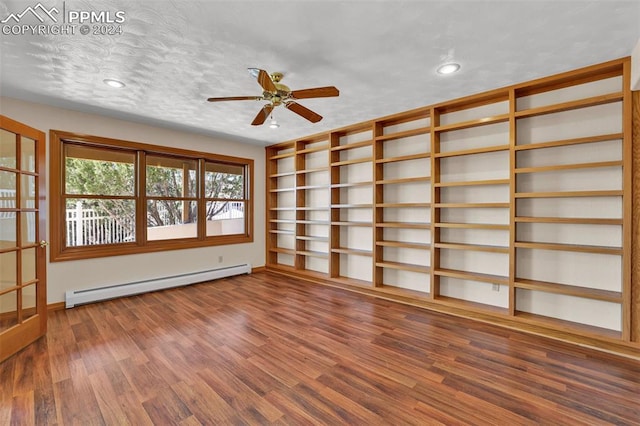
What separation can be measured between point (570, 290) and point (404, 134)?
2.51 meters

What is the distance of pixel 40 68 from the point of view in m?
2.54

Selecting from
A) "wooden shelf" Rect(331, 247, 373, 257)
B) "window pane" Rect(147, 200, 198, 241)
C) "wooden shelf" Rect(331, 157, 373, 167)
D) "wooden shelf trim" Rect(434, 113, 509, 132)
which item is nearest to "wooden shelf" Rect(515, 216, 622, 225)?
"wooden shelf trim" Rect(434, 113, 509, 132)

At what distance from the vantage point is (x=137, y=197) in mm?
4293

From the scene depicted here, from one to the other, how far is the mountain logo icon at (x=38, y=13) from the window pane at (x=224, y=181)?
328cm

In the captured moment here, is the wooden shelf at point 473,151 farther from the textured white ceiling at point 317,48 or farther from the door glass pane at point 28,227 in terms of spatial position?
the door glass pane at point 28,227

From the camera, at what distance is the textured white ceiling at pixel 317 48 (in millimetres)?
1810

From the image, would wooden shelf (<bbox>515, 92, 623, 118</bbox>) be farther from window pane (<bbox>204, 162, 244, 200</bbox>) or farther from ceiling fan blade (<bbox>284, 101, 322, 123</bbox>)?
window pane (<bbox>204, 162, 244, 200</bbox>)

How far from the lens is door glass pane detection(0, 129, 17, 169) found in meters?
2.42

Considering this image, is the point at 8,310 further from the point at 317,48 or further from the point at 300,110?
the point at 317,48

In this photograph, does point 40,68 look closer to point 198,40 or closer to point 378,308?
point 198,40

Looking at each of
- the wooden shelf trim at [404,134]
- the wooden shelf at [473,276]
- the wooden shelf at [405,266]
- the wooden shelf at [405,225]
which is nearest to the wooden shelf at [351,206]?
the wooden shelf at [405,225]

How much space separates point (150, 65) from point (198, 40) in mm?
700

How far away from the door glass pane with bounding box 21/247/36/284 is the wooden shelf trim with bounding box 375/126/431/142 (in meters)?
4.20

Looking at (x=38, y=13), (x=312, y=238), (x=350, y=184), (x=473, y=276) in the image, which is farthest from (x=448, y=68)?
(x=312, y=238)
